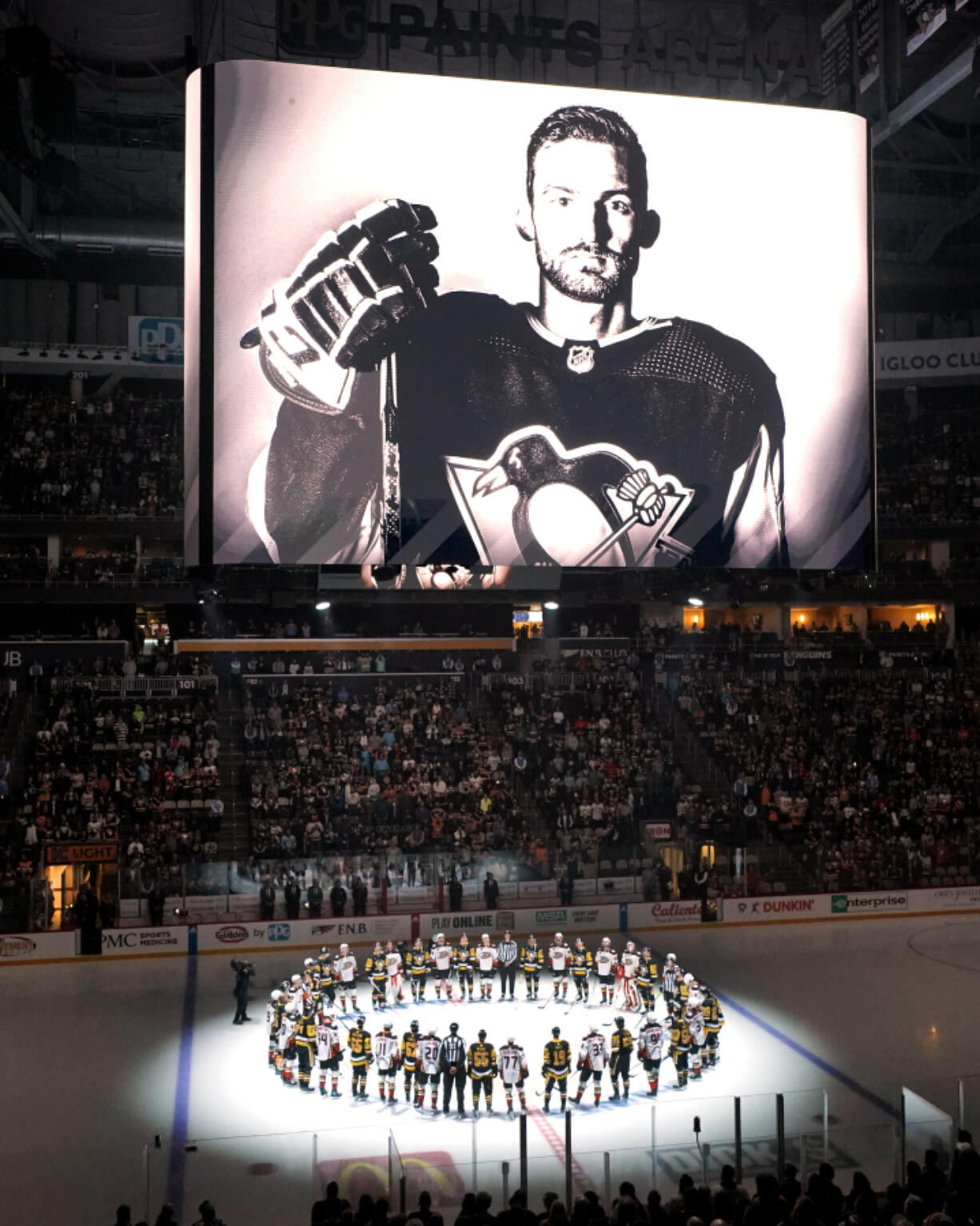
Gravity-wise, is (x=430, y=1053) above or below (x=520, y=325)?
below

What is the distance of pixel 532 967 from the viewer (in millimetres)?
22250

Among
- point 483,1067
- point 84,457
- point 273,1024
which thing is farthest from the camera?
point 84,457

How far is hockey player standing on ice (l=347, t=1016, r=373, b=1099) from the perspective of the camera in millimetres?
17484

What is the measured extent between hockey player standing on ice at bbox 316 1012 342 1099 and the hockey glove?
26.8ft

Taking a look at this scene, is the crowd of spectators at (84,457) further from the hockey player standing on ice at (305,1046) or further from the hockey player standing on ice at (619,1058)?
the hockey player standing on ice at (619,1058)

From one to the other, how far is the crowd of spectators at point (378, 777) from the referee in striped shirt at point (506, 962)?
12.2ft

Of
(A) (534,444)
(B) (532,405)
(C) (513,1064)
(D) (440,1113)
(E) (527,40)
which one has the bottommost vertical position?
(D) (440,1113)

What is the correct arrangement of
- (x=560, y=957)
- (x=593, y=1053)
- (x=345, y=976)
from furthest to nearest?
(x=560, y=957), (x=345, y=976), (x=593, y=1053)

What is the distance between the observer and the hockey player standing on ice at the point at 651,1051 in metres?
17.8

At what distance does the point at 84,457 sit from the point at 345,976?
2255 cm

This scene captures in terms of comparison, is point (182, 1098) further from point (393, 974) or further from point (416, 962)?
point (416, 962)

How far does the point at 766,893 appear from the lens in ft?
91.0

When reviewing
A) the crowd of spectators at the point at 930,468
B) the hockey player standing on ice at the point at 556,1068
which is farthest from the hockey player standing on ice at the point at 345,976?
the crowd of spectators at the point at 930,468

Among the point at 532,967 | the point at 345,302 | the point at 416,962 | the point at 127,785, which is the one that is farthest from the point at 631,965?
the point at 127,785
